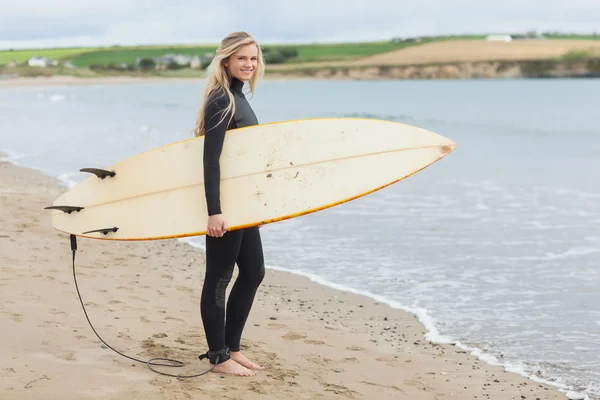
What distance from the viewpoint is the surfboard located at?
379cm

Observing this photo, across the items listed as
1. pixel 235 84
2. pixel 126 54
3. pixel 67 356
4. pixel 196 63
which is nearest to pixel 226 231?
pixel 235 84

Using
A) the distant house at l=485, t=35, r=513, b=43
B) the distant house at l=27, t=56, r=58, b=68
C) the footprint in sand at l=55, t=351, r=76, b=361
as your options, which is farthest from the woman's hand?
the distant house at l=485, t=35, r=513, b=43

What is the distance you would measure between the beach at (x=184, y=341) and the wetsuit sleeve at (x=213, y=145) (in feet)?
2.72

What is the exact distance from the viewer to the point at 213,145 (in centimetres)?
354

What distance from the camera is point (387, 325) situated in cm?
543

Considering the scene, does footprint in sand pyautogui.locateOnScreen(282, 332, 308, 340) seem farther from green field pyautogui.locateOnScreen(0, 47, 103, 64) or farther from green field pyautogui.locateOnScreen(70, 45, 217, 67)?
green field pyautogui.locateOnScreen(70, 45, 217, 67)

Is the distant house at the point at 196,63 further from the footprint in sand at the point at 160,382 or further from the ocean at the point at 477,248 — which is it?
the footprint in sand at the point at 160,382

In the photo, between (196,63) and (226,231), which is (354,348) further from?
(196,63)

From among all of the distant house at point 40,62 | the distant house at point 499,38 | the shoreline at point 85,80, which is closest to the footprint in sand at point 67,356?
the shoreline at point 85,80

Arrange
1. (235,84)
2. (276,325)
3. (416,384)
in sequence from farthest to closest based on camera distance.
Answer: (276,325) < (416,384) < (235,84)

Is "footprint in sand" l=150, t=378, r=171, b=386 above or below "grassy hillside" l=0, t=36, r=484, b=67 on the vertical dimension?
below

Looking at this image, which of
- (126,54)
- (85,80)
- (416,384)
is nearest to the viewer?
(416,384)

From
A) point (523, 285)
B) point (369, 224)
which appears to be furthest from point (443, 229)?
point (523, 285)

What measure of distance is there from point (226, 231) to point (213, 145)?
0.38 metres
